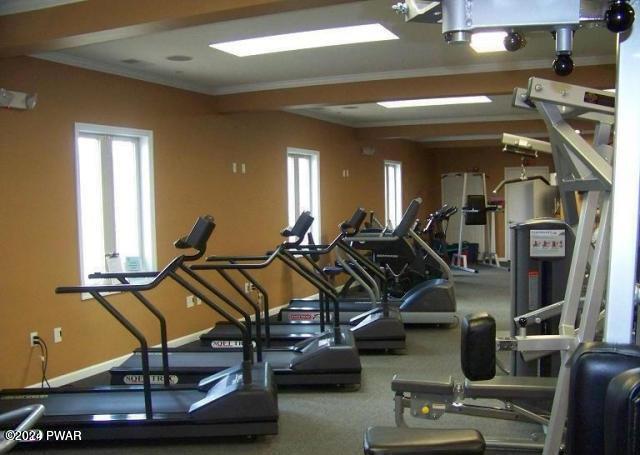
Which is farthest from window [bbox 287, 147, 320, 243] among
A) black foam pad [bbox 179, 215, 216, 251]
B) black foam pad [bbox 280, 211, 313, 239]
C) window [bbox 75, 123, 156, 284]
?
black foam pad [bbox 179, 215, 216, 251]

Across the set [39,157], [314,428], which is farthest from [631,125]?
[39,157]

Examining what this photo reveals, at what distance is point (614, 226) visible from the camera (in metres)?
1.27

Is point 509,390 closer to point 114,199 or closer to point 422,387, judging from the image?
point 422,387

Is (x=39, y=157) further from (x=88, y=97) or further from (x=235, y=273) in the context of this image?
(x=235, y=273)

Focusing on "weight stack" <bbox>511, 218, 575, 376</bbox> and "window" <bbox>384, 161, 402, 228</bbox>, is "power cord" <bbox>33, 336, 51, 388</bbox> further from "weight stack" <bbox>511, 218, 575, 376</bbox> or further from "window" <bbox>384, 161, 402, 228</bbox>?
"window" <bbox>384, 161, 402, 228</bbox>

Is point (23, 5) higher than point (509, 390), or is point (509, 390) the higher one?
point (23, 5)

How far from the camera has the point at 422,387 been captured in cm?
309

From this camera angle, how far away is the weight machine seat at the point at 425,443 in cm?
165

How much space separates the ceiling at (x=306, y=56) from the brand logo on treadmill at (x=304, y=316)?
7.56ft

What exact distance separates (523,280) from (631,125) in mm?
2844

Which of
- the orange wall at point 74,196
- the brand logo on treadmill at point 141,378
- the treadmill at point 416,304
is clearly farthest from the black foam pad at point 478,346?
the treadmill at point 416,304

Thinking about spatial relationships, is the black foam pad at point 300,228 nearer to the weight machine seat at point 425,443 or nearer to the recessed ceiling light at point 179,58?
the recessed ceiling light at point 179,58

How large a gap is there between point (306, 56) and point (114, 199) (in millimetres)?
2192

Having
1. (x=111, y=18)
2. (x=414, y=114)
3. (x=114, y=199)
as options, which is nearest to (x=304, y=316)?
(x=114, y=199)
